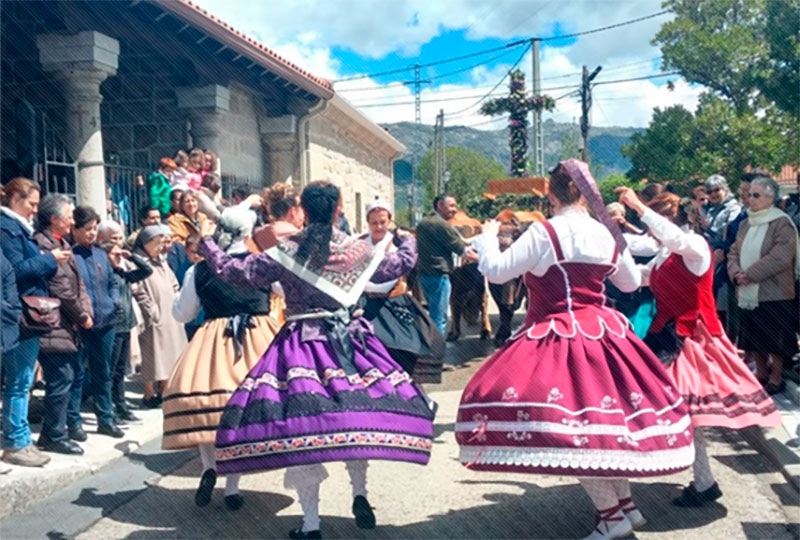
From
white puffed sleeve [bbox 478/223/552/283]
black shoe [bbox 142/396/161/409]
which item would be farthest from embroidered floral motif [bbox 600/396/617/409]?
black shoe [bbox 142/396/161/409]

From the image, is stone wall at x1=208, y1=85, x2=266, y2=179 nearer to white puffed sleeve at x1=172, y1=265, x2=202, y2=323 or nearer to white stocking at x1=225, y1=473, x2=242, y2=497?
white puffed sleeve at x1=172, y1=265, x2=202, y2=323

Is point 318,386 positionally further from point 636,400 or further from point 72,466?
point 72,466

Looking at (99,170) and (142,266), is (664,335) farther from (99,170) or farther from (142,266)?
(99,170)

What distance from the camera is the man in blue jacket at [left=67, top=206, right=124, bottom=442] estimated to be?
6344 mm

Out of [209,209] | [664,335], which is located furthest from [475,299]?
[664,335]

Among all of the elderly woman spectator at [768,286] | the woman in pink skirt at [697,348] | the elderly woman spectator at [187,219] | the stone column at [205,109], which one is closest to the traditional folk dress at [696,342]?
the woman in pink skirt at [697,348]

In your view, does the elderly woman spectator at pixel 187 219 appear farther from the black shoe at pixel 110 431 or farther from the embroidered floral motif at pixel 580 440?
the embroidered floral motif at pixel 580 440

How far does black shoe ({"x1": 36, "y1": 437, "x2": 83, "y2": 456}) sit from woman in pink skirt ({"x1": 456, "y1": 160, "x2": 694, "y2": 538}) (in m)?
2.82

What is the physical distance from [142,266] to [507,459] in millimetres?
3790

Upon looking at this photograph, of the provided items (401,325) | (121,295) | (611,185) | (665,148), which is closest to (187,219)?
(121,295)

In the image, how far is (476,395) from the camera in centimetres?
433

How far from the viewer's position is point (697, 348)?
15.9 feet

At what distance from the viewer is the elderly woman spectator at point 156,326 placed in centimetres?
742

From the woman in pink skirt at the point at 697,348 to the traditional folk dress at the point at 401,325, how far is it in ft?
5.08
